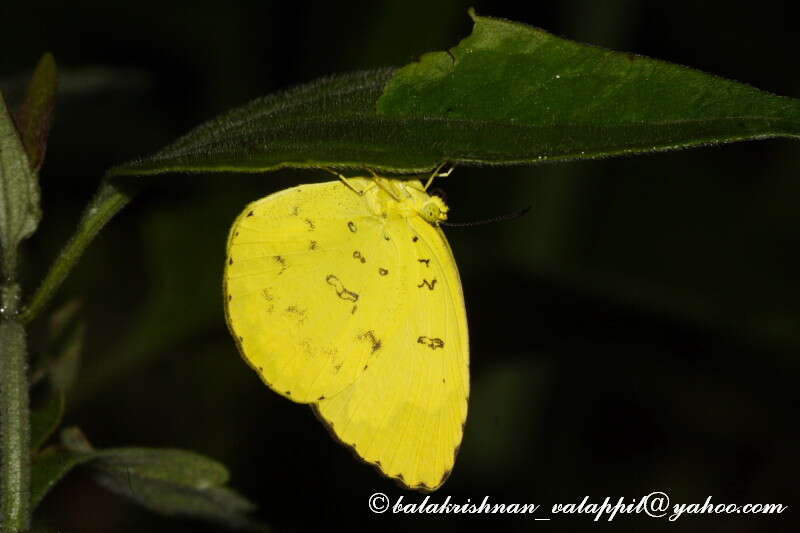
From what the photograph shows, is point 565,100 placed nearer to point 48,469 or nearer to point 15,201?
point 15,201

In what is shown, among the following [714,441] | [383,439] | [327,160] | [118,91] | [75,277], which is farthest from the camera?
[714,441]

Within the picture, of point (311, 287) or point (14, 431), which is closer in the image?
point (14, 431)

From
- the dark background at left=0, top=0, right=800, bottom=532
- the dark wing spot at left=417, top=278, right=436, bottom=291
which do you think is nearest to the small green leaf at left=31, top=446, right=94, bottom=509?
the dark wing spot at left=417, top=278, right=436, bottom=291

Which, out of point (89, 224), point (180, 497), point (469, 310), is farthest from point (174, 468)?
point (469, 310)

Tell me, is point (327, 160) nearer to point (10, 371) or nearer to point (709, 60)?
point (10, 371)

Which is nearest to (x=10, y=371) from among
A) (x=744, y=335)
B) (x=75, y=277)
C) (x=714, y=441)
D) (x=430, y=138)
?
(x=430, y=138)

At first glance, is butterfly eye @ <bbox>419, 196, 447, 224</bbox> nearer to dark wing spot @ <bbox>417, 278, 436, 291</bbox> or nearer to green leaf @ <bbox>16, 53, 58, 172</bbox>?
dark wing spot @ <bbox>417, 278, 436, 291</bbox>

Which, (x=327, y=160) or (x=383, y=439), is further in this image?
(x=383, y=439)
